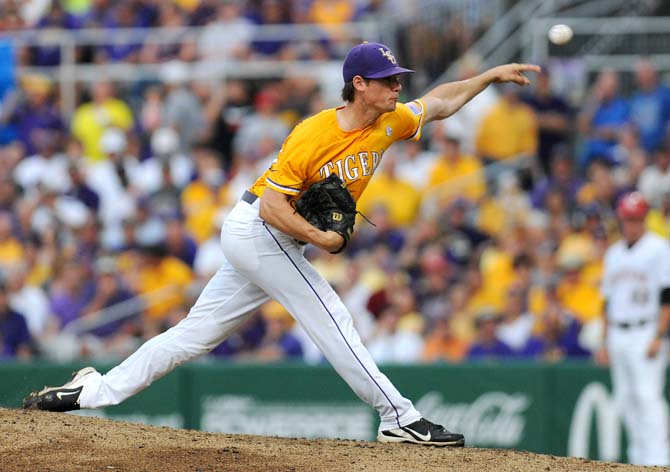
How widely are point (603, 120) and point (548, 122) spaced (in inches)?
→ 23.3

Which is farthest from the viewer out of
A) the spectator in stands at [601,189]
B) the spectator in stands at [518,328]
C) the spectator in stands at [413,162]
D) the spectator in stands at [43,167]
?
the spectator in stands at [43,167]

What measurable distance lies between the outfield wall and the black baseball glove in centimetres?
493

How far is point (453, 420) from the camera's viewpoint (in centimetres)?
1101

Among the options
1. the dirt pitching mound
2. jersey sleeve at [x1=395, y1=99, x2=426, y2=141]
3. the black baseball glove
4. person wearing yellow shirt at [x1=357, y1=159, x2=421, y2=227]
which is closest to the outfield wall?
person wearing yellow shirt at [x1=357, y1=159, x2=421, y2=227]

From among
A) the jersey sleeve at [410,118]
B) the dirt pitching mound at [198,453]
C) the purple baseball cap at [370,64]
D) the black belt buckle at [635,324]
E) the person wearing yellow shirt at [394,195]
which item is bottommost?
the dirt pitching mound at [198,453]

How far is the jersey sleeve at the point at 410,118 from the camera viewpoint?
6.42 m

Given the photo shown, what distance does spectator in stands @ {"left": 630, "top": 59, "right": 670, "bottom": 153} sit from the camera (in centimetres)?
1295

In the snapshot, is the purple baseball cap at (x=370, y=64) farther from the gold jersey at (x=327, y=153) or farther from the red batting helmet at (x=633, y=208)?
the red batting helmet at (x=633, y=208)

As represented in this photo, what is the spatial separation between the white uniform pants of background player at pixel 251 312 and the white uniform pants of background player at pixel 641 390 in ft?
14.4

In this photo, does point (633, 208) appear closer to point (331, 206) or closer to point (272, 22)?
point (331, 206)

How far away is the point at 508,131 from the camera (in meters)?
13.3

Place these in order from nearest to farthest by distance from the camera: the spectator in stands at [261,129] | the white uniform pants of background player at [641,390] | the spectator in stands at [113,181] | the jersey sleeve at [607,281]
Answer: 1. the white uniform pants of background player at [641,390]
2. the jersey sleeve at [607,281]
3. the spectator in stands at [113,181]
4. the spectator in stands at [261,129]

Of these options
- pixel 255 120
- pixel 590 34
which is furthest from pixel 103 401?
pixel 590 34

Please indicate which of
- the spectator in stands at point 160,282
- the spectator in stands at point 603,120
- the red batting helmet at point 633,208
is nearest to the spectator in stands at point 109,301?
the spectator in stands at point 160,282
